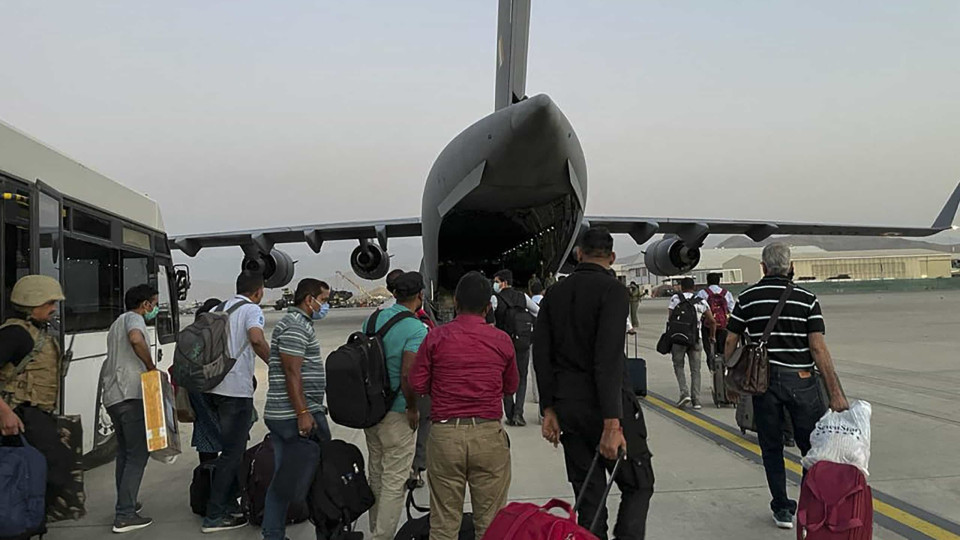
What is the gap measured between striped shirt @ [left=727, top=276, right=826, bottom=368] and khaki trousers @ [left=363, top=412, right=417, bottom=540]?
215 centimetres

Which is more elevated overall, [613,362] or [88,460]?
[613,362]

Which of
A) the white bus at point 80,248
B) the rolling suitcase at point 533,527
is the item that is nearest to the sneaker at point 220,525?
the white bus at point 80,248

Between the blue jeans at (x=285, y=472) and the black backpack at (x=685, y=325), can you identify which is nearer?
the blue jeans at (x=285, y=472)

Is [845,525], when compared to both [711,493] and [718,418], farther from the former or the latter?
[718,418]

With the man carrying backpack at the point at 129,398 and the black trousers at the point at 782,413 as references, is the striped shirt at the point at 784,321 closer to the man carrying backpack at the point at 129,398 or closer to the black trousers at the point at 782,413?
the black trousers at the point at 782,413

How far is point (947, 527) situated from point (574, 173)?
4.92 meters

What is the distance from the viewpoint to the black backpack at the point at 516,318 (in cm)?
636

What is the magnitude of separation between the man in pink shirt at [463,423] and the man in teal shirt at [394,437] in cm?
36

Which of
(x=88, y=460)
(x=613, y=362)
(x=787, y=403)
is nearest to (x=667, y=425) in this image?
(x=787, y=403)

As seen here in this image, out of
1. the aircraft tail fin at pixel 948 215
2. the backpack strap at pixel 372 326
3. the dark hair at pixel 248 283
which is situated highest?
the aircraft tail fin at pixel 948 215

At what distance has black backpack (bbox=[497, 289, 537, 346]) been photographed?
6359mm

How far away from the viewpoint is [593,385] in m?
2.95

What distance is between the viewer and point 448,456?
9.36 ft

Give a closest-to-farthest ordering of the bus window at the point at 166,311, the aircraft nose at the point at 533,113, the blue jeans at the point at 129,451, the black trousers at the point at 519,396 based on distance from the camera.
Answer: the blue jeans at the point at 129,451 < the aircraft nose at the point at 533,113 < the black trousers at the point at 519,396 < the bus window at the point at 166,311
